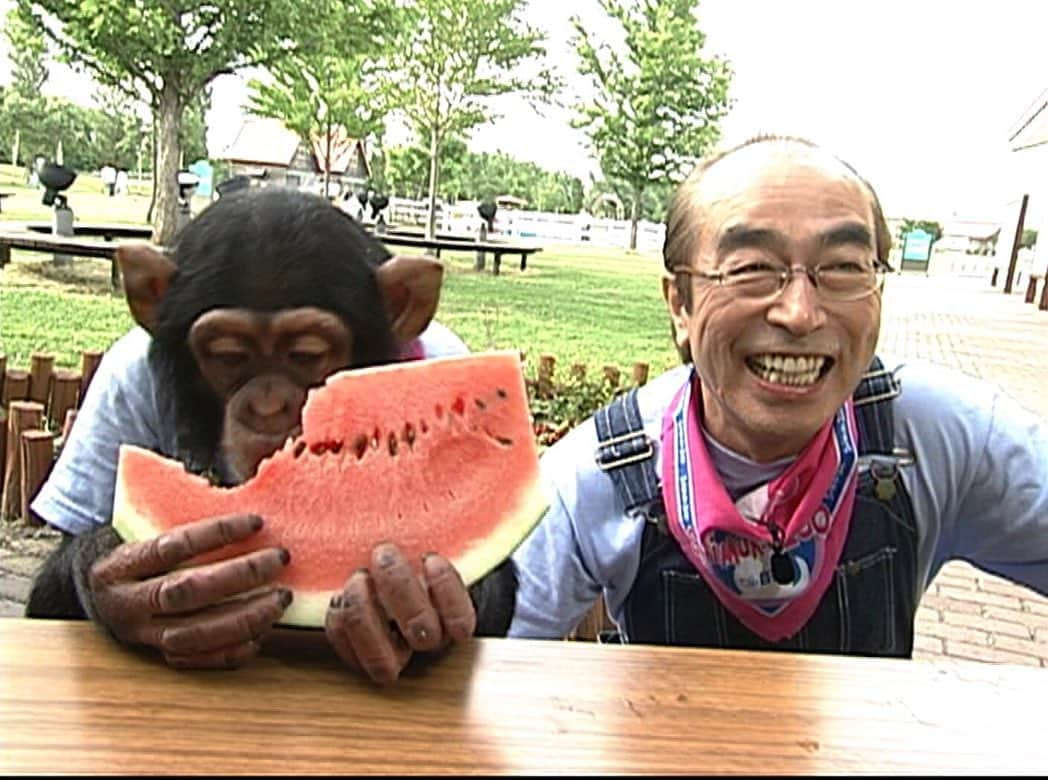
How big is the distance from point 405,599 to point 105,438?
60 cm

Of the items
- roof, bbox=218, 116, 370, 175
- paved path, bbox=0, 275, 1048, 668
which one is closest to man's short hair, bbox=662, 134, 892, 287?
roof, bbox=218, 116, 370, 175

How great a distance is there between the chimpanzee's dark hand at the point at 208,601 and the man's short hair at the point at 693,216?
0.72m

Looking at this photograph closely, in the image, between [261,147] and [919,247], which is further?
[919,247]

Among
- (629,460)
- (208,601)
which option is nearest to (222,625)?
(208,601)

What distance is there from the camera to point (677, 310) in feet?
4.35

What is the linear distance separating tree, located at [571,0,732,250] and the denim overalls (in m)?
3.59

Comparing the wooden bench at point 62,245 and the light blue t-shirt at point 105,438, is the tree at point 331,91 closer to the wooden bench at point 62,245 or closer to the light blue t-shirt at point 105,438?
the light blue t-shirt at point 105,438

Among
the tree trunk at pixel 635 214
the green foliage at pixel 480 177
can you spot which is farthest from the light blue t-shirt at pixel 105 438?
the tree trunk at pixel 635 214

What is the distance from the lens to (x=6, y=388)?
3838 millimetres

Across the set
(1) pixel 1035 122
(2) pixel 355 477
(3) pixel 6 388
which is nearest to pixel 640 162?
(3) pixel 6 388

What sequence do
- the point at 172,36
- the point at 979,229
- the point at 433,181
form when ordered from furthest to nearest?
the point at 979,229 < the point at 172,36 < the point at 433,181

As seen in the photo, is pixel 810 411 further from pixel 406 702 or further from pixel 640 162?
pixel 640 162

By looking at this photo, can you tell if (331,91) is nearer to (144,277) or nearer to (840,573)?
(144,277)

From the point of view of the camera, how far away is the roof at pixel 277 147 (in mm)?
2293
